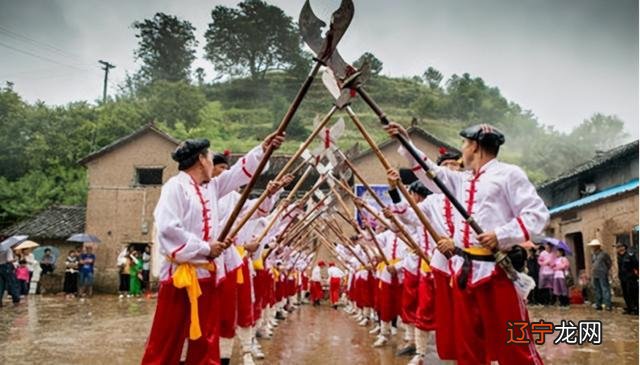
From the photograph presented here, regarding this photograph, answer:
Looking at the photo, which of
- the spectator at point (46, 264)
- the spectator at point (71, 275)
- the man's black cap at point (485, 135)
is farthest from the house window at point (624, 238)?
the spectator at point (46, 264)

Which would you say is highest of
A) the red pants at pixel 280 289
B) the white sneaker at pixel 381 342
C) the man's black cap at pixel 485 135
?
the man's black cap at pixel 485 135

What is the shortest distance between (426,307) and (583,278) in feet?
48.8

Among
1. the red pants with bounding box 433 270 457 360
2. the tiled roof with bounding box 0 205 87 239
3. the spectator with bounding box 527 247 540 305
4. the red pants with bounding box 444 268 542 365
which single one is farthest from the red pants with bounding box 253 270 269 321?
the tiled roof with bounding box 0 205 87 239

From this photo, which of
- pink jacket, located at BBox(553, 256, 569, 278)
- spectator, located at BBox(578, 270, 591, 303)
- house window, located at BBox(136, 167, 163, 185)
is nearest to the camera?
pink jacket, located at BBox(553, 256, 569, 278)

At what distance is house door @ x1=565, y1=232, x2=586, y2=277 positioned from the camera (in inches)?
807

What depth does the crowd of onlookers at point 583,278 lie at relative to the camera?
42.8 ft

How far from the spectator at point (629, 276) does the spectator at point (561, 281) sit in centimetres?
298

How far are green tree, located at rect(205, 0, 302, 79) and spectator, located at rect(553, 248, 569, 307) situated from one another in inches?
2265

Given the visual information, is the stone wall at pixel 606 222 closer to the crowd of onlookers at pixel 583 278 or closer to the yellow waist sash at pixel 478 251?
the crowd of onlookers at pixel 583 278

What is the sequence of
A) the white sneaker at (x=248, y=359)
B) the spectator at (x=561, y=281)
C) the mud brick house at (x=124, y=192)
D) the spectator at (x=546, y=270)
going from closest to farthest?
the white sneaker at (x=248, y=359)
the spectator at (x=561, y=281)
the spectator at (x=546, y=270)
the mud brick house at (x=124, y=192)

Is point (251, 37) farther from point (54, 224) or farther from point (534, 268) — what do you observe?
point (534, 268)

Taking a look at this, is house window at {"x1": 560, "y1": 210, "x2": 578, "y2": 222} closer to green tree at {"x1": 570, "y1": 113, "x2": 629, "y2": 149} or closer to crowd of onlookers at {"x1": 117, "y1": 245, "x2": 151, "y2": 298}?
crowd of onlookers at {"x1": 117, "y1": 245, "x2": 151, "y2": 298}

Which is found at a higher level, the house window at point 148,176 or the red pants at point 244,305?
the house window at point 148,176

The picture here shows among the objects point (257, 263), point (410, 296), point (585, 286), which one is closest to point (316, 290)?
point (585, 286)
